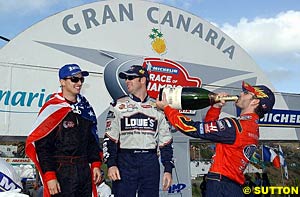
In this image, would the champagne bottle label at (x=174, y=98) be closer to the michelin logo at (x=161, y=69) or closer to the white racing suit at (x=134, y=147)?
the white racing suit at (x=134, y=147)

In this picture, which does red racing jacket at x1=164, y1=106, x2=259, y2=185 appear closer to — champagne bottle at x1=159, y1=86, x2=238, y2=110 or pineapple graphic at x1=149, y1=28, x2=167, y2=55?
champagne bottle at x1=159, y1=86, x2=238, y2=110

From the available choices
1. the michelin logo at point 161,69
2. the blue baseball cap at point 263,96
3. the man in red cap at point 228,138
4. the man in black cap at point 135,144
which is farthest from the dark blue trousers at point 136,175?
the michelin logo at point 161,69

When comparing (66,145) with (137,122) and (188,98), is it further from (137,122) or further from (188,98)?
(188,98)

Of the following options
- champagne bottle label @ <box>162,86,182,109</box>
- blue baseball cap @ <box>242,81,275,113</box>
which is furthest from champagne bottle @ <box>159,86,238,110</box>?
blue baseball cap @ <box>242,81,275,113</box>

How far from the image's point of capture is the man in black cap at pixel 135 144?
352 centimetres

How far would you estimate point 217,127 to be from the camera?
3262 millimetres

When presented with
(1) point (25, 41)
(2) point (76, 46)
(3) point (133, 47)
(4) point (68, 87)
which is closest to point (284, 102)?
(3) point (133, 47)

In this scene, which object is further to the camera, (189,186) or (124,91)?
(189,186)

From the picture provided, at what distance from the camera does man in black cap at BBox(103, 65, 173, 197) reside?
352 centimetres

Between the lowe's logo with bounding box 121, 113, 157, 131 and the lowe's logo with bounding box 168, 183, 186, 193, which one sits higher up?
the lowe's logo with bounding box 121, 113, 157, 131

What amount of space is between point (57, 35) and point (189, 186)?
2787 mm

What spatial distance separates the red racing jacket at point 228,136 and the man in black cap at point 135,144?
0.30m

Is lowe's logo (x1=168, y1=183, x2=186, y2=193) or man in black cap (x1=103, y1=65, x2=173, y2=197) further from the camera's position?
lowe's logo (x1=168, y1=183, x2=186, y2=193)

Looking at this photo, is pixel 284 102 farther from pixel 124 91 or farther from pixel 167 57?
pixel 124 91
